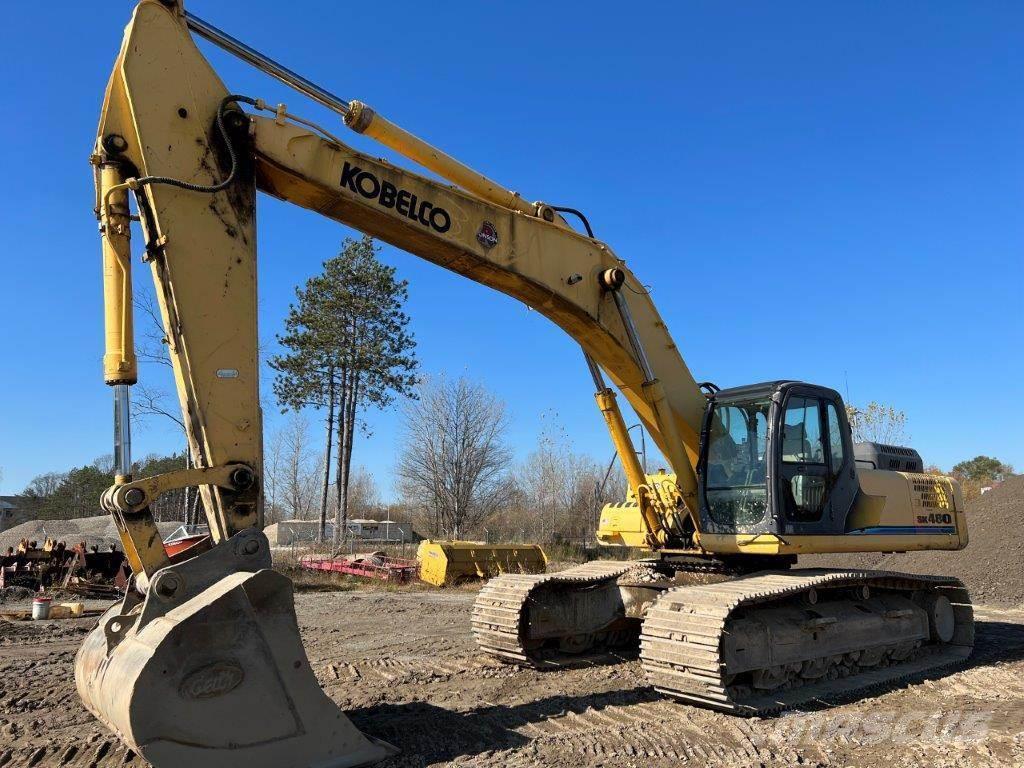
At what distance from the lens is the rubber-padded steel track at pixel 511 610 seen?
7844 millimetres

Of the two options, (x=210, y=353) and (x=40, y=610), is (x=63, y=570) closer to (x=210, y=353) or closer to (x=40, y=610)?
(x=40, y=610)

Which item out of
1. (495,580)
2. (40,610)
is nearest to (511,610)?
(495,580)

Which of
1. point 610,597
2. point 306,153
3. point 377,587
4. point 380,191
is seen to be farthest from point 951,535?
point 377,587

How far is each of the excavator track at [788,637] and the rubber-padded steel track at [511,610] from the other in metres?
1.44

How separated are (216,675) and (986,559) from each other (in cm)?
1888

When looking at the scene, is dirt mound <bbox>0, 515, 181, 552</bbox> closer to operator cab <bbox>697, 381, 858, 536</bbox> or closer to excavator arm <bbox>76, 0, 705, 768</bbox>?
operator cab <bbox>697, 381, 858, 536</bbox>

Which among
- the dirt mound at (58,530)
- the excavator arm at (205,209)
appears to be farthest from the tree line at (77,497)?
the excavator arm at (205,209)

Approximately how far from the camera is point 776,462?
A: 24.2 ft

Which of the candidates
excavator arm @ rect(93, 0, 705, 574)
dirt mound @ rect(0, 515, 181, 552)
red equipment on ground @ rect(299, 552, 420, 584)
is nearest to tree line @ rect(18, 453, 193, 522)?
dirt mound @ rect(0, 515, 181, 552)

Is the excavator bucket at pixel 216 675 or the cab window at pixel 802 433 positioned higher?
the cab window at pixel 802 433

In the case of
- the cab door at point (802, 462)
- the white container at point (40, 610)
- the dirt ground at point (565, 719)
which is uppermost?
the cab door at point (802, 462)

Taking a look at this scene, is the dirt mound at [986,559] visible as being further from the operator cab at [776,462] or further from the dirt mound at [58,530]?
the dirt mound at [58,530]

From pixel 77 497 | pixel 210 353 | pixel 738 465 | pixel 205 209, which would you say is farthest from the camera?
pixel 77 497

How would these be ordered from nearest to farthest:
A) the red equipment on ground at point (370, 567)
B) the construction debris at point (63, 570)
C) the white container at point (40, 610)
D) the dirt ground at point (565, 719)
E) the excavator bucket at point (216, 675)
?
1. the excavator bucket at point (216, 675)
2. the dirt ground at point (565, 719)
3. the white container at point (40, 610)
4. the construction debris at point (63, 570)
5. the red equipment on ground at point (370, 567)
